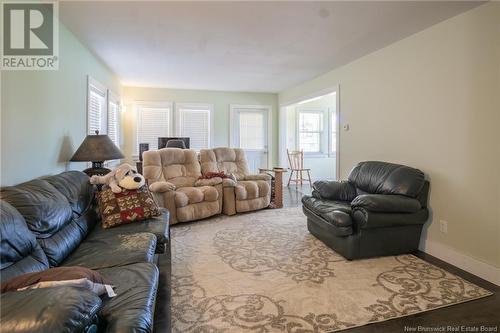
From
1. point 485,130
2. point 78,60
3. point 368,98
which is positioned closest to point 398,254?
point 485,130

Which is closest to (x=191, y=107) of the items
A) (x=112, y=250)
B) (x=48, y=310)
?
(x=112, y=250)

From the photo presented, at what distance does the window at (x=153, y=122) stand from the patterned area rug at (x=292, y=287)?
153 inches

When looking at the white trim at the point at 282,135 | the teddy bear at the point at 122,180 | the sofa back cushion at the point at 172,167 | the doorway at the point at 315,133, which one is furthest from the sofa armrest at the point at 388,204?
the doorway at the point at 315,133

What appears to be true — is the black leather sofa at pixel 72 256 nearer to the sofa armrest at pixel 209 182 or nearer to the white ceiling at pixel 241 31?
the white ceiling at pixel 241 31

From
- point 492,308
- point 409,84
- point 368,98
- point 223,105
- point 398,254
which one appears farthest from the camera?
point 223,105

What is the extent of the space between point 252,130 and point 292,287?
549 cm

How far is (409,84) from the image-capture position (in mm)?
3361

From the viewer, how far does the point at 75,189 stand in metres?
2.44

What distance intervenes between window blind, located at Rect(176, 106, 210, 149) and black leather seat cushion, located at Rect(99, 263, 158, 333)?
5.49 metres

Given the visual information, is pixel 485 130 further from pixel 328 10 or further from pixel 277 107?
pixel 277 107

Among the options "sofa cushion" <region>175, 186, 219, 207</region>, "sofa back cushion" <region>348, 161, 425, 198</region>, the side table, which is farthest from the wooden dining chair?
"sofa back cushion" <region>348, 161, 425, 198</region>

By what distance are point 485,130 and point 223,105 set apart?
5.47 m

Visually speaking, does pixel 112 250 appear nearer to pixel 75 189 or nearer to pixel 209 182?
pixel 75 189

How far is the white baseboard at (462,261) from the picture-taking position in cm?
248
